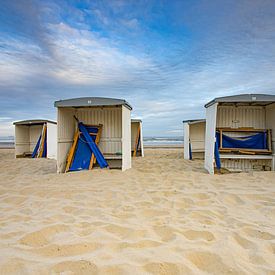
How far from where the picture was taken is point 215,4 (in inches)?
253

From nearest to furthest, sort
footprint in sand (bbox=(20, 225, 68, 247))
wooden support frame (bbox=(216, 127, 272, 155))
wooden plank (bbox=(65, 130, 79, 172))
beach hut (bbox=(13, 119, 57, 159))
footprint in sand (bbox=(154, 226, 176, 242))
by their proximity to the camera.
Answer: footprint in sand (bbox=(20, 225, 68, 247))
footprint in sand (bbox=(154, 226, 176, 242))
wooden plank (bbox=(65, 130, 79, 172))
wooden support frame (bbox=(216, 127, 272, 155))
beach hut (bbox=(13, 119, 57, 159))

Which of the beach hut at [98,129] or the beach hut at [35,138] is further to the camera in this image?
the beach hut at [35,138]

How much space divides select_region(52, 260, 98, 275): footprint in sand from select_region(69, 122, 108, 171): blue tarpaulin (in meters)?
5.83

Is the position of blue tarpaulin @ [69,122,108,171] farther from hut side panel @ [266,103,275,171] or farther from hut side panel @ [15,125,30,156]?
hut side panel @ [15,125,30,156]

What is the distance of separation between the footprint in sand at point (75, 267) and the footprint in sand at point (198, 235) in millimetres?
1119

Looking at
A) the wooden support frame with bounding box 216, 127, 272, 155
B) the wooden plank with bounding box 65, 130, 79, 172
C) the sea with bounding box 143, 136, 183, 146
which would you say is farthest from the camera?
the sea with bounding box 143, 136, 183, 146

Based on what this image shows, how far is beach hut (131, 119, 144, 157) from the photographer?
14.0m

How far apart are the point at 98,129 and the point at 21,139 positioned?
781 centimetres

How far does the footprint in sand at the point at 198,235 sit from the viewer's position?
2.38 metres

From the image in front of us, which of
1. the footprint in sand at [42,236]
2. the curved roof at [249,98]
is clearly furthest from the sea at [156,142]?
the footprint in sand at [42,236]

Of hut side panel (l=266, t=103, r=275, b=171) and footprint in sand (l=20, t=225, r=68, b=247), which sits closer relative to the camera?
footprint in sand (l=20, t=225, r=68, b=247)

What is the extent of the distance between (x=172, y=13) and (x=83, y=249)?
7546 mm

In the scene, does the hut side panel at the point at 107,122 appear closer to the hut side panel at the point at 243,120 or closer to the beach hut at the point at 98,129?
the beach hut at the point at 98,129

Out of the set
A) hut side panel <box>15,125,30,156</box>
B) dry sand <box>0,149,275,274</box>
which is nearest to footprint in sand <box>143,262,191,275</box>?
dry sand <box>0,149,275,274</box>
